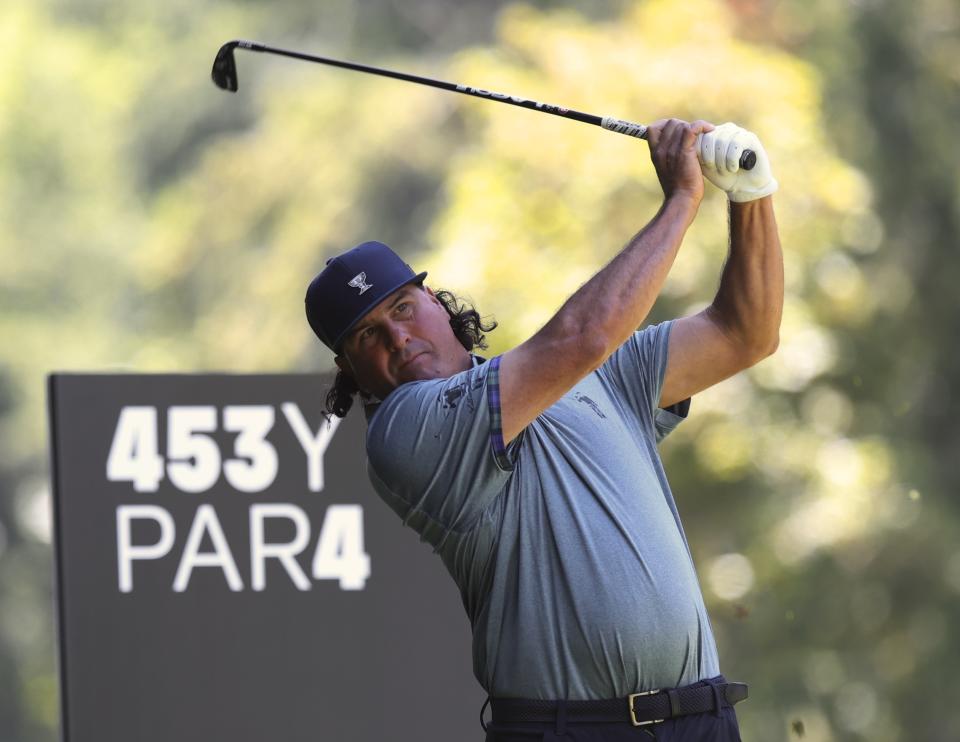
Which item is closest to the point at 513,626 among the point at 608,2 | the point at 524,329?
the point at 524,329

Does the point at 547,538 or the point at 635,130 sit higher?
the point at 635,130

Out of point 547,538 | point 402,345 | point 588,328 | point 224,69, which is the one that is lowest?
point 547,538

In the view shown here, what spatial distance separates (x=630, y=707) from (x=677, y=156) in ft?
2.64

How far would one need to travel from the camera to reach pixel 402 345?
7.67 ft

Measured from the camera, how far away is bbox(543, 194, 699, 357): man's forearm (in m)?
2.03

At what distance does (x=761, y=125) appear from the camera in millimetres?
6816

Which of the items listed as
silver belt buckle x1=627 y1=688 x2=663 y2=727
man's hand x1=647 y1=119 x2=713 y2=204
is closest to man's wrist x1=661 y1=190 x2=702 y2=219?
man's hand x1=647 y1=119 x2=713 y2=204

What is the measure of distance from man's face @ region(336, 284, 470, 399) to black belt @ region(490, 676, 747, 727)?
54 cm

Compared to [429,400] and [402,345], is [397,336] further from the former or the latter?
[429,400]

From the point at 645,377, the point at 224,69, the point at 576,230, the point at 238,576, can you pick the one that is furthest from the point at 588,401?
the point at 576,230

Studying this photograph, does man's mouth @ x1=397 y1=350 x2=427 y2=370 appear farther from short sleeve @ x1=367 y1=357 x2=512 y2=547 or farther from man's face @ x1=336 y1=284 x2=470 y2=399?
short sleeve @ x1=367 y1=357 x2=512 y2=547

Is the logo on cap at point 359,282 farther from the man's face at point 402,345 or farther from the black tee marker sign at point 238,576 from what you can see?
the black tee marker sign at point 238,576

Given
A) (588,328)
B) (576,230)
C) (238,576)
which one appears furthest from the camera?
(576,230)

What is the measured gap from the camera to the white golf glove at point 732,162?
2.19 meters
